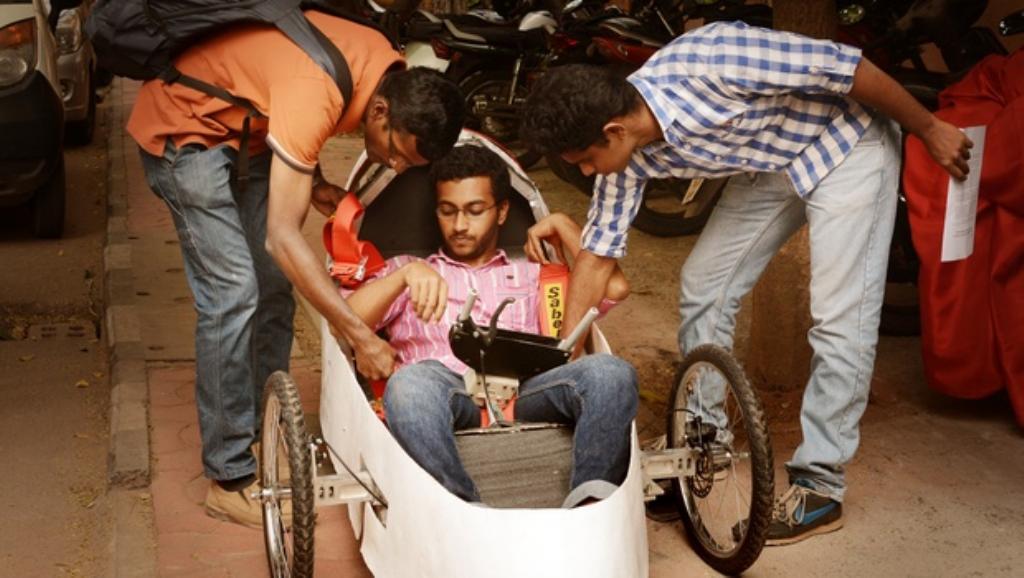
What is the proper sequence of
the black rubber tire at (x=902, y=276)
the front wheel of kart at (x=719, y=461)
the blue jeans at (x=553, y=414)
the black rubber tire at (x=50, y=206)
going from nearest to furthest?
the blue jeans at (x=553, y=414)
the front wheel of kart at (x=719, y=461)
the black rubber tire at (x=902, y=276)
the black rubber tire at (x=50, y=206)

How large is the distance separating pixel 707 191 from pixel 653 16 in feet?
4.93

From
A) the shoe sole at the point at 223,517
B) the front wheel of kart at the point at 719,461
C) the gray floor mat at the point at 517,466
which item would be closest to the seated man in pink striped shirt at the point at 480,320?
the gray floor mat at the point at 517,466

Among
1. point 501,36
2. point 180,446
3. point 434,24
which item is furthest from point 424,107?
point 434,24

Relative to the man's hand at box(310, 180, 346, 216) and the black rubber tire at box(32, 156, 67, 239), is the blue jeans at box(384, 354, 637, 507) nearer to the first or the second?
the man's hand at box(310, 180, 346, 216)

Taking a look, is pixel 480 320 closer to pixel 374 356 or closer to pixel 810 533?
pixel 374 356

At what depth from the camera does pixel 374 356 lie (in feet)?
13.3

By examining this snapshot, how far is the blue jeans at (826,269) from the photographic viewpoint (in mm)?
4234

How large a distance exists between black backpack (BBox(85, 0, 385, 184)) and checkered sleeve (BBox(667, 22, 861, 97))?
103cm

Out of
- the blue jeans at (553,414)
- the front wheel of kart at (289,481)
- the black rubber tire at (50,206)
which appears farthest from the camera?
the black rubber tire at (50,206)

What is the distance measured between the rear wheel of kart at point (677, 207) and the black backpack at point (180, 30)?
142 inches

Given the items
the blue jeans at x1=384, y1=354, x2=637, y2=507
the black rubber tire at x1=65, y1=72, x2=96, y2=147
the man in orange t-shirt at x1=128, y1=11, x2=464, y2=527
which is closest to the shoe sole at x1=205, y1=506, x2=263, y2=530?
the man in orange t-shirt at x1=128, y1=11, x2=464, y2=527

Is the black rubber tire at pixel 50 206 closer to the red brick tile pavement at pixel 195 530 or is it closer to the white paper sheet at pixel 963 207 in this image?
the red brick tile pavement at pixel 195 530

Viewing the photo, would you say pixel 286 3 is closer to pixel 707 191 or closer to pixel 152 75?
pixel 152 75

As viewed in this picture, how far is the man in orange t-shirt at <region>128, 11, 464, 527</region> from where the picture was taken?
3.90 metres
